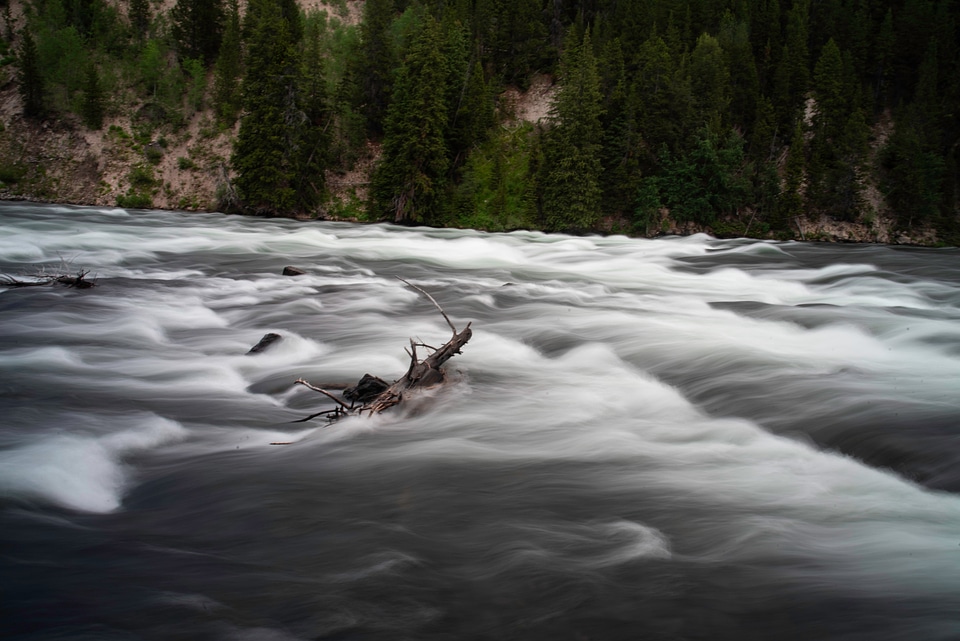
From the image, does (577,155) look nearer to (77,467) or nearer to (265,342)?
(265,342)

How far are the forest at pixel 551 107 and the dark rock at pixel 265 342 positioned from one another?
30.3 m

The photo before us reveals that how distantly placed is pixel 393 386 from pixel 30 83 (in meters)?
53.9

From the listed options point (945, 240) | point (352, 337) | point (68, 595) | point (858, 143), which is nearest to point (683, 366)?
point (352, 337)

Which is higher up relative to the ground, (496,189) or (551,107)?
(551,107)

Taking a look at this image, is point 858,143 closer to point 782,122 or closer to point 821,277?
point 782,122

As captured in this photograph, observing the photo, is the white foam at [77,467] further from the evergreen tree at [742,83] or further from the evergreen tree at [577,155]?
the evergreen tree at [742,83]

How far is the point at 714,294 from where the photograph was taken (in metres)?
16.2

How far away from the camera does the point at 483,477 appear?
550 cm

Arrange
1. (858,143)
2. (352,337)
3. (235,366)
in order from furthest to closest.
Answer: (858,143), (352,337), (235,366)

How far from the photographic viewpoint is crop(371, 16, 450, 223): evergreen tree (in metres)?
38.5

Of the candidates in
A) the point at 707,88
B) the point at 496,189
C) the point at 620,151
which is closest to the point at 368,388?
the point at 496,189

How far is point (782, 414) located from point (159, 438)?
5882 mm

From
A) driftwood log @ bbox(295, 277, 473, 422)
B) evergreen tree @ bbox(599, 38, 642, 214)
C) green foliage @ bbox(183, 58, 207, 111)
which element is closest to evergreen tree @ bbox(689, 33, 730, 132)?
evergreen tree @ bbox(599, 38, 642, 214)

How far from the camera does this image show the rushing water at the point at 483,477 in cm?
349
